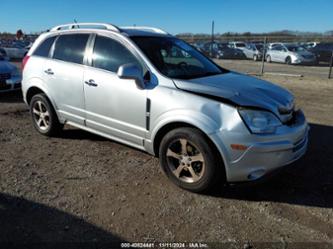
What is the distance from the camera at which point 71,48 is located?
17.5 feet

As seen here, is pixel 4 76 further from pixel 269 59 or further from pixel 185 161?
pixel 269 59

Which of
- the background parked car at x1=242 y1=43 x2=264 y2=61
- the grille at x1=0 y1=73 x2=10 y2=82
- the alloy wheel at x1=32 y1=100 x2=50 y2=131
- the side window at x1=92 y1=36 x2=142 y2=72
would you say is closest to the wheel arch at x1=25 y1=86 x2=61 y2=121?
the alloy wheel at x1=32 y1=100 x2=50 y2=131

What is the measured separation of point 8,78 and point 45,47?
3.72 metres

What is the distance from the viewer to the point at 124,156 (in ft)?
16.8

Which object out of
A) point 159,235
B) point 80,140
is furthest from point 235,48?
point 159,235

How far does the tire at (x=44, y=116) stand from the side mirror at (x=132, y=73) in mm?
2047

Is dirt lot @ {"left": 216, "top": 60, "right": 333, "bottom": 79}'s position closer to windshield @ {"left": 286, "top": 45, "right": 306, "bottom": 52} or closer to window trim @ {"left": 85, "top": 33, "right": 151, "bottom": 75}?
windshield @ {"left": 286, "top": 45, "right": 306, "bottom": 52}

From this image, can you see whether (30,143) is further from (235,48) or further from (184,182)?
(235,48)

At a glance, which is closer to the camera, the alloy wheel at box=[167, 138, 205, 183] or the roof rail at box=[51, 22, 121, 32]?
the alloy wheel at box=[167, 138, 205, 183]

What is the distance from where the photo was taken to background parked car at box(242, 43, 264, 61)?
3005 centimetres

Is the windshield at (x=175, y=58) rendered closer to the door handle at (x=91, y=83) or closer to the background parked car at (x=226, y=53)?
the door handle at (x=91, y=83)

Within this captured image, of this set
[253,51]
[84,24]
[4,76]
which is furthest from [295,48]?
[84,24]

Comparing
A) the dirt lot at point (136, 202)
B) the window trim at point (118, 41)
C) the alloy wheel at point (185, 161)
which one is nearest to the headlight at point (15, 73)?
the dirt lot at point (136, 202)

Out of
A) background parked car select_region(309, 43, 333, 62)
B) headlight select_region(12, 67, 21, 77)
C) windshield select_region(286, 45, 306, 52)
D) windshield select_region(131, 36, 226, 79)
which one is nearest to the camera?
windshield select_region(131, 36, 226, 79)
